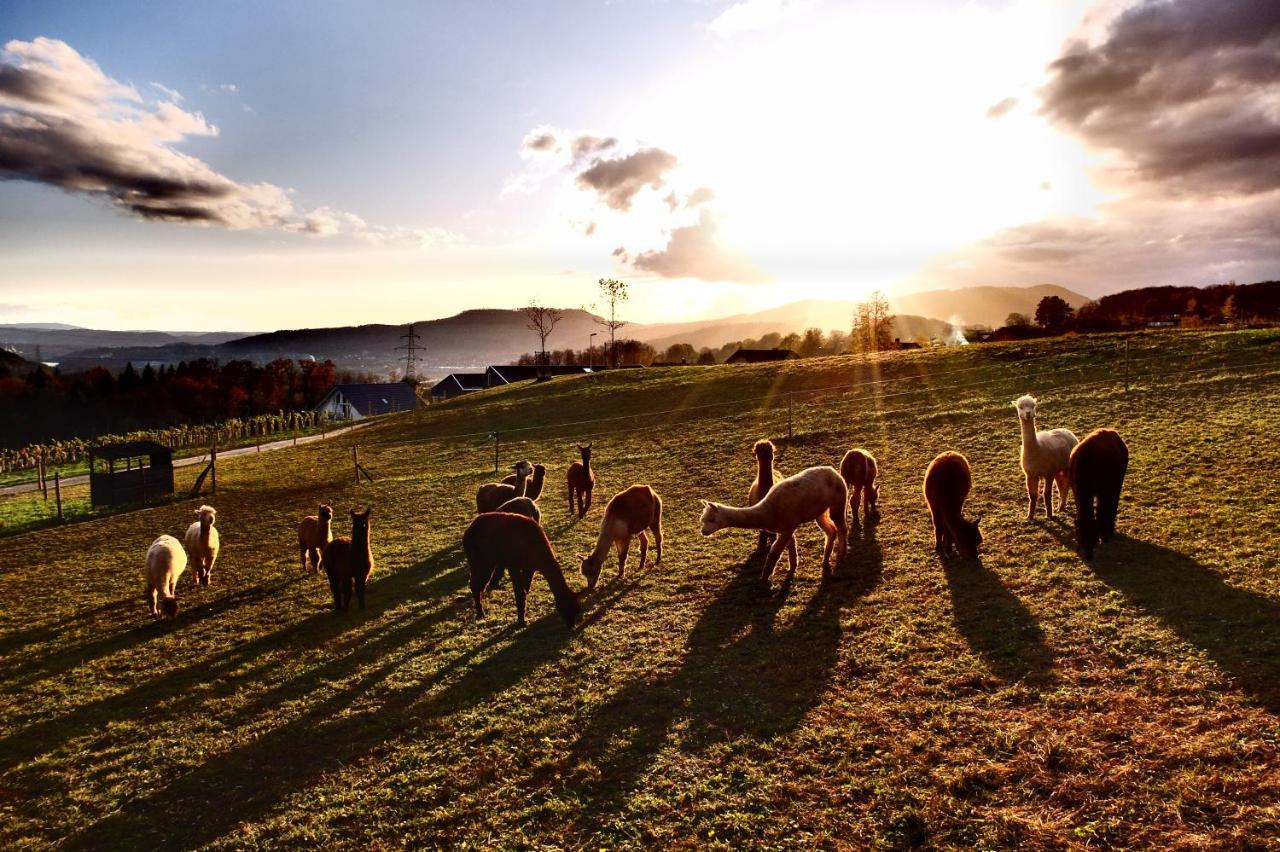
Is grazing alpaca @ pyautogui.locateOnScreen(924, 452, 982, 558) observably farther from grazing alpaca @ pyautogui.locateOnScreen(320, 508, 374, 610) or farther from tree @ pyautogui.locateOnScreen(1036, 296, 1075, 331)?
tree @ pyautogui.locateOnScreen(1036, 296, 1075, 331)

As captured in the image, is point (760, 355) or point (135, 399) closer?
point (760, 355)

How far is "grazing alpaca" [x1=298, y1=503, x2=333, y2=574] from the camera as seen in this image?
1268cm

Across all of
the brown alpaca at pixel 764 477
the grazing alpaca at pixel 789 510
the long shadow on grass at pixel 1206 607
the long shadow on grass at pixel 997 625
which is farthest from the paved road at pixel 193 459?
the long shadow on grass at pixel 1206 607

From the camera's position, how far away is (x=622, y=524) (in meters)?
11.0

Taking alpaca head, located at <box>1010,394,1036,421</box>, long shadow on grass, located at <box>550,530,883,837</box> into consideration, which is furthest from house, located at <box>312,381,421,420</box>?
alpaca head, located at <box>1010,394,1036,421</box>

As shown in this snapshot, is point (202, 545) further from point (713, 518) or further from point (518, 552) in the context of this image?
point (713, 518)

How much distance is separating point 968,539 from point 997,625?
2372 mm

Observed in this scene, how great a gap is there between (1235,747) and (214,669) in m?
12.2

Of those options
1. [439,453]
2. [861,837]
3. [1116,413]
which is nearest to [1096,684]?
[861,837]

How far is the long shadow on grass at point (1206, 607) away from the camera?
239 inches

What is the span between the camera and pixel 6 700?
8.59 meters

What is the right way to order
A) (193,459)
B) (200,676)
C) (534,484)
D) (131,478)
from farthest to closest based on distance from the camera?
(193,459) → (131,478) → (534,484) → (200,676)

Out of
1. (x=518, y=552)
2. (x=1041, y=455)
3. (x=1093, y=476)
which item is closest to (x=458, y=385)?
(x=518, y=552)

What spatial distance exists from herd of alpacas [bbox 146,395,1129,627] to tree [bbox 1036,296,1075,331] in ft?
183
